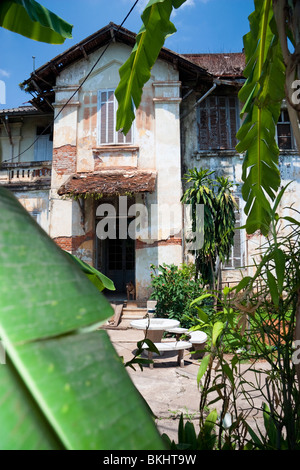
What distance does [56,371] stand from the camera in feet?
0.75

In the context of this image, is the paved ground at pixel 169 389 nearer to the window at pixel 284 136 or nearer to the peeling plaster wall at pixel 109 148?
the peeling plaster wall at pixel 109 148

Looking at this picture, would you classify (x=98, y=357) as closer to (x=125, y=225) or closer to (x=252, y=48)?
(x=252, y=48)

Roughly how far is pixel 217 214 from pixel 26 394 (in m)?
7.25

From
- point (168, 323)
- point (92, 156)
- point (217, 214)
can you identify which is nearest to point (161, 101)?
point (92, 156)

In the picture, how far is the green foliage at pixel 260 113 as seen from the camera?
196cm

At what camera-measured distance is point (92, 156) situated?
8781mm

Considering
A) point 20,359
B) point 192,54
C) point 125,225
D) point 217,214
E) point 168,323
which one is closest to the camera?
point 20,359

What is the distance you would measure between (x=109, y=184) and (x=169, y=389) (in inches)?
206

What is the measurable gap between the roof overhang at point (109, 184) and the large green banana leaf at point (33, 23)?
6202 millimetres

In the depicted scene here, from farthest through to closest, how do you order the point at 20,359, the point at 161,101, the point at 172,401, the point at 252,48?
the point at 161,101 < the point at 172,401 < the point at 252,48 < the point at 20,359

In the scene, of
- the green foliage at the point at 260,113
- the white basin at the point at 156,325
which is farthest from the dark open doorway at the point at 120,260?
the green foliage at the point at 260,113

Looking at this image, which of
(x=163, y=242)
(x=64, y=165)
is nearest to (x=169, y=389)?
(x=163, y=242)

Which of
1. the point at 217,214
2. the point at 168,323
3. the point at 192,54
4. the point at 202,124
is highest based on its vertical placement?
the point at 192,54

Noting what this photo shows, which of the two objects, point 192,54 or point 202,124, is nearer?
point 202,124
